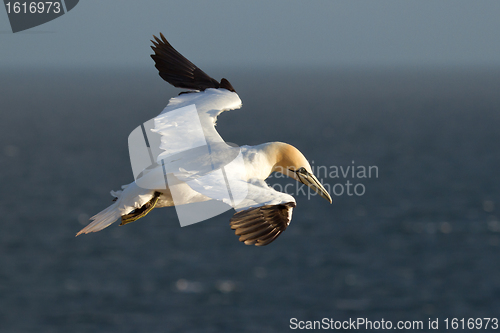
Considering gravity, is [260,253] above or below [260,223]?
below

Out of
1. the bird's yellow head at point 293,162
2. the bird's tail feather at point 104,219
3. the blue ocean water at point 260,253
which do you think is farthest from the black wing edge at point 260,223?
the blue ocean water at point 260,253

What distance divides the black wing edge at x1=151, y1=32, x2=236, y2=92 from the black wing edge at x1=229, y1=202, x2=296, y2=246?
375 centimetres

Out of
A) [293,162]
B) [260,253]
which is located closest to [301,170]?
[293,162]

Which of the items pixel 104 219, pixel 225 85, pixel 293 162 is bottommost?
pixel 104 219

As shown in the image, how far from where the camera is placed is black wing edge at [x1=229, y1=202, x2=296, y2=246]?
7.27 m

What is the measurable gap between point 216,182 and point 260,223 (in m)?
0.82

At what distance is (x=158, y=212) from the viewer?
72.9 metres

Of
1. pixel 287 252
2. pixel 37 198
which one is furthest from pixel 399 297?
pixel 37 198

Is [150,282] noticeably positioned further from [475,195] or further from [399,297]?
[475,195]

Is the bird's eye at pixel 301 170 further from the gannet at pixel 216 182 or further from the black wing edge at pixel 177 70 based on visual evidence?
the black wing edge at pixel 177 70

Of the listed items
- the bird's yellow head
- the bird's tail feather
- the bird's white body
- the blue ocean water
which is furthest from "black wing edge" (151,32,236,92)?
the blue ocean water

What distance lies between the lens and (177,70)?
10734 mm

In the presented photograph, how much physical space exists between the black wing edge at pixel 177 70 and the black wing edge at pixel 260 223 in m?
3.75

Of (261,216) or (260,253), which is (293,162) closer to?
(261,216)
